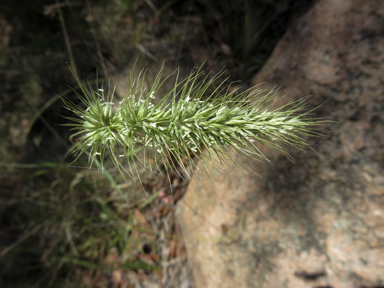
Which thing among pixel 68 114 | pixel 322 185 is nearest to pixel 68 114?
pixel 68 114

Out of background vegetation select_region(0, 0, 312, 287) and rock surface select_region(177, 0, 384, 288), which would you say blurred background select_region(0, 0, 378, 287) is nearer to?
background vegetation select_region(0, 0, 312, 287)

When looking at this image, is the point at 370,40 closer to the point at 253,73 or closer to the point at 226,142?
the point at 253,73

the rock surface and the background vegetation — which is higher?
the background vegetation

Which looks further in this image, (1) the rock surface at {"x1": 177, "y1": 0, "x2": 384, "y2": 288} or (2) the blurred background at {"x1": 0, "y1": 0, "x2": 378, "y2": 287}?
(2) the blurred background at {"x1": 0, "y1": 0, "x2": 378, "y2": 287}

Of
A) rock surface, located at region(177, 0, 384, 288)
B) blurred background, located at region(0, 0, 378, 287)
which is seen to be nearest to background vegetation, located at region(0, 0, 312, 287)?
blurred background, located at region(0, 0, 378, 287)

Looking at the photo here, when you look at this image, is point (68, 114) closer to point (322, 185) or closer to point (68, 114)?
point (68, 114)

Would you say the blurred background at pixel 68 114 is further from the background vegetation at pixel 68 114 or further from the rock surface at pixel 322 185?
the rock surface at pixel 322 185

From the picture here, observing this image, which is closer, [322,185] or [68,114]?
[322,185]

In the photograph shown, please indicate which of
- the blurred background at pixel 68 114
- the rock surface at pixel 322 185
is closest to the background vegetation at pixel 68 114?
the blurred background at pixel 68 114
